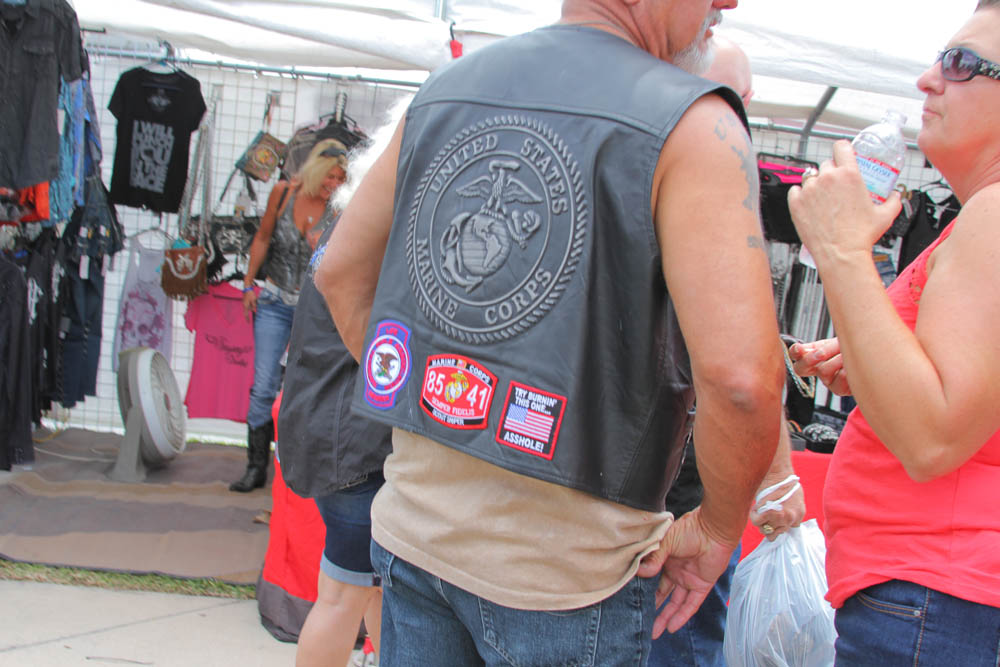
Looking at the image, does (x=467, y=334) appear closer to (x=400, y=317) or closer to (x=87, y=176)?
(x=400, y=317)

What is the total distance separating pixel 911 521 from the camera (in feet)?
4.14

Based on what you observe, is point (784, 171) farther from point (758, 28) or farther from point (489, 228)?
point (489, 228)

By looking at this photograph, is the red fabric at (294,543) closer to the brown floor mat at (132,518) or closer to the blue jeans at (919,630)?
the brown floor mat at (132,518)

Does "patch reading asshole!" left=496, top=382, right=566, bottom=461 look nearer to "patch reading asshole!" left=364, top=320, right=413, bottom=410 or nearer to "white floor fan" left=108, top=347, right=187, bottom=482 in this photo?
"patch reading asshole!" left=364, top=320, right=413, bottom=410

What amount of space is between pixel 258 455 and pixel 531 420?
4.28 meters

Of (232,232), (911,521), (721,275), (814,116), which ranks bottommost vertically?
(232,232)

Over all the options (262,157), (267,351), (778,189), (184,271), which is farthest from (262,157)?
(778,189)

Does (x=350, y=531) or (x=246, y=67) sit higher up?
(x=246, y=67)

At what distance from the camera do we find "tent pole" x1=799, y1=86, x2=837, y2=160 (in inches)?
202

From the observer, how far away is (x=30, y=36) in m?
4.08

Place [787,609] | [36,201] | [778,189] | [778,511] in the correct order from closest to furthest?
[778,511] < [787,609] < [36,201] < [778,189]

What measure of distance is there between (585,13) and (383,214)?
19.0 inches

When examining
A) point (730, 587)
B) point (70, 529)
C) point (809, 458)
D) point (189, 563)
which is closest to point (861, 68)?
point (809, 458)

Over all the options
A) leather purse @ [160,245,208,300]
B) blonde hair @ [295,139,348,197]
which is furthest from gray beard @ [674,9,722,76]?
leather purse @ [160,245,208,300]
